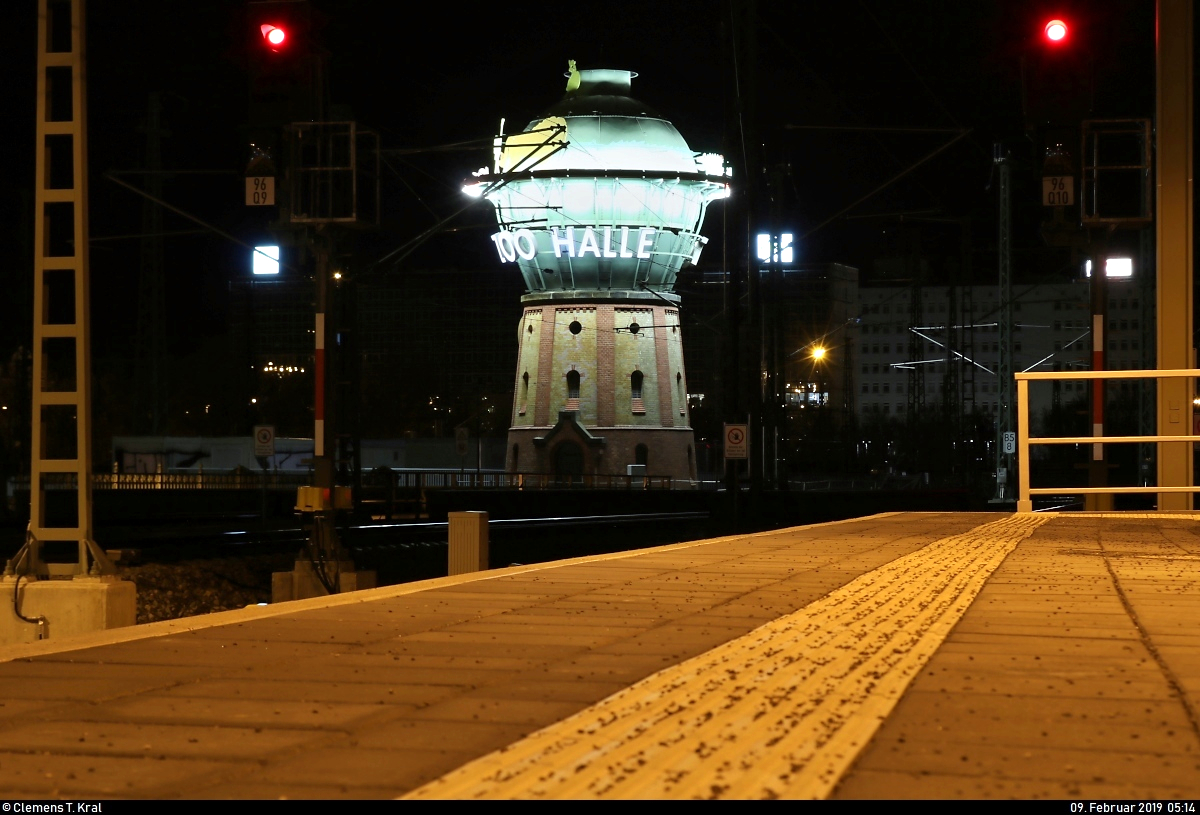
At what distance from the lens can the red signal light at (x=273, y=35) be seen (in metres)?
16.3

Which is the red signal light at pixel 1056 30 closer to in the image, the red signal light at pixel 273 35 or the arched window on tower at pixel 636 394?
the red signal light at pixel 273 35

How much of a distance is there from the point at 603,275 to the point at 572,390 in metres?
5.19

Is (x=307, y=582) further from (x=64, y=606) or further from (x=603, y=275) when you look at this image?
(x=603, y=275)

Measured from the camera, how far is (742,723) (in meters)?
4.80

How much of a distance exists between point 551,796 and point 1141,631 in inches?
157

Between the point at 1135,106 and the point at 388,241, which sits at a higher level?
the point at 388,241

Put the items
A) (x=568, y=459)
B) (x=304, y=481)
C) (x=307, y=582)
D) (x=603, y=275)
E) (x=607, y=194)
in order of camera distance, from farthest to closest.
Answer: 1. (x=568, y=459)
2. (x=603, y=275)
3. (x=607, y=194)
4. (x=304, y=481)
5. (x=307, y=582)

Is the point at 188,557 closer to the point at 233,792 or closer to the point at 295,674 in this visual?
the point at 295,674

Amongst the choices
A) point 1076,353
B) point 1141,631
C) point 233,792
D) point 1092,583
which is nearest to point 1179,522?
point 1092,583

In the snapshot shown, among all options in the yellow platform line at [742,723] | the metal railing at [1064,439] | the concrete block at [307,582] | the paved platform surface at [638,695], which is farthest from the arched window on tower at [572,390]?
the yellow platform line at [742,723]

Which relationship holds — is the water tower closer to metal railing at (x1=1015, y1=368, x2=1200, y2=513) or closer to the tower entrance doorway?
the tower entrance doorway

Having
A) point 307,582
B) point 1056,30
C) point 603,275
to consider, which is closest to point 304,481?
point 603,275

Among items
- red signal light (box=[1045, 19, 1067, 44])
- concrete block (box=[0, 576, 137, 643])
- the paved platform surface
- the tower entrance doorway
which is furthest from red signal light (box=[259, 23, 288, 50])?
the tower entrance doorway

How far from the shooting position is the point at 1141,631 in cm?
698
